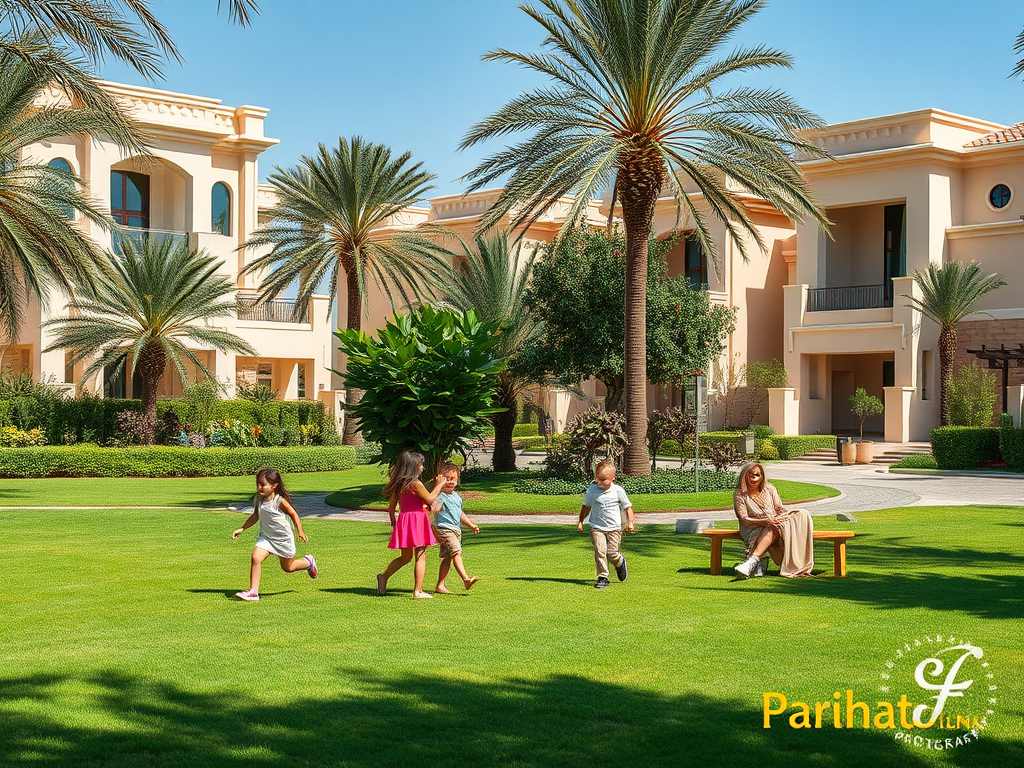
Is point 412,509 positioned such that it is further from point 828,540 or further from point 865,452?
point 865,452

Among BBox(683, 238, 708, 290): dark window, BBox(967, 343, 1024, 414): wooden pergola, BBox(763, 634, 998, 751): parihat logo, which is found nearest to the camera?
BBox(763, 634, 998, 751): parihat logo

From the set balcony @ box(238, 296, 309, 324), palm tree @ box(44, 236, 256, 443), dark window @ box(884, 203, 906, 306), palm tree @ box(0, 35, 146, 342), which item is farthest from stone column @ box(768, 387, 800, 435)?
palm tree @ box(0, 35, 146, 342)

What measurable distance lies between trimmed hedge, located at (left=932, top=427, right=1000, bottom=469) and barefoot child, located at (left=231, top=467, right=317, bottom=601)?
24711 millimetres

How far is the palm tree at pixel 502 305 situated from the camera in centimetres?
2755

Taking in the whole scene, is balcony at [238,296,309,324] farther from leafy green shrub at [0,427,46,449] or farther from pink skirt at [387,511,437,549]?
pink skirt at [387,511,437,549]

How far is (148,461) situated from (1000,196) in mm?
28559

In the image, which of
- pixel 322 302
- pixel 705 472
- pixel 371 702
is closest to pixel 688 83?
pixel 705 472

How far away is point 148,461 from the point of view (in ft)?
99.3

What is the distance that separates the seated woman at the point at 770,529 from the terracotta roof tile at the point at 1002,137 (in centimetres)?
2933

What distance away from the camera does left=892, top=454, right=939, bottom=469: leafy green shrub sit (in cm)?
3150

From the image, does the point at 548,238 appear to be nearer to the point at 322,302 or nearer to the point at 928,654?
the point at 322,302

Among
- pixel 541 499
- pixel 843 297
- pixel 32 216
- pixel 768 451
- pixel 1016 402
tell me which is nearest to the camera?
pixel 32 216

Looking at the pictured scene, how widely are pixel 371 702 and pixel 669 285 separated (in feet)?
69.1

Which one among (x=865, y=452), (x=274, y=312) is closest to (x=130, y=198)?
(x=274, y=312)
